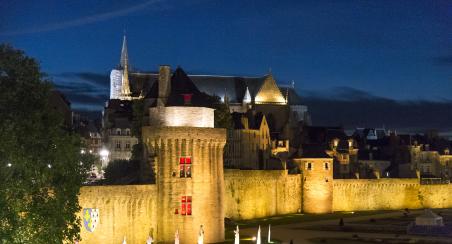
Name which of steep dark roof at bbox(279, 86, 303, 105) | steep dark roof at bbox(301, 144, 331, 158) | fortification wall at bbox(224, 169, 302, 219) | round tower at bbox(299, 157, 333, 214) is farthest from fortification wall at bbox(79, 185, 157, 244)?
steep dark roof at bbox(279, 86, 303, 105)

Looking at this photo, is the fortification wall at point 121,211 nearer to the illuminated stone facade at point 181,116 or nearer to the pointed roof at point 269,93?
the illuminated stone facade at point 181,116

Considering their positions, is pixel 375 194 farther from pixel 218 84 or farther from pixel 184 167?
pixel 184 167

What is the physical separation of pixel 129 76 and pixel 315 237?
6292cm

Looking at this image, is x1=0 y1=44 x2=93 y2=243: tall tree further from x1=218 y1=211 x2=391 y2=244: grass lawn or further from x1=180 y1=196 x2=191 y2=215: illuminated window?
x1=218 y1=211 x2=391 y2=244: grass lawn

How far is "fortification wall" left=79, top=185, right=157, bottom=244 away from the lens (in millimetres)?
49500

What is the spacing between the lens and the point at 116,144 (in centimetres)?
10506

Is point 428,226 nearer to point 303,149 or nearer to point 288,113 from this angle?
point 303,149

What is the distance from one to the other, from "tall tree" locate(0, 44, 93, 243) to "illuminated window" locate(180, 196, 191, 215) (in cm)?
1506

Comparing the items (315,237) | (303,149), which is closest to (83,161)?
(315,237)

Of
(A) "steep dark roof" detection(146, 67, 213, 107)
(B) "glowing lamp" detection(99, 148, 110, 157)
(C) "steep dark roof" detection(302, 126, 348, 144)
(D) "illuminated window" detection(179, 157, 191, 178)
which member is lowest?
(D) "illuminated window" detection(179, 157, 191, 178)

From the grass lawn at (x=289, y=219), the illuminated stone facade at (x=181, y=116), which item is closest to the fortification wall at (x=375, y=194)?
the grass lawn at (x=289, y=219)

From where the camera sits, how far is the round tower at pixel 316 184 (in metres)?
87.2

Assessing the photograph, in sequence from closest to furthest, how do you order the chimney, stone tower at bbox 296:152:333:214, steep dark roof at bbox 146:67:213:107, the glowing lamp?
1. steep dark roof at bbox 146:67:213:107
2. the chimney
3. stone tower at bbox 296:152:333:214
4. the glowing lamp

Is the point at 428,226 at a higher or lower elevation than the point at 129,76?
lower
